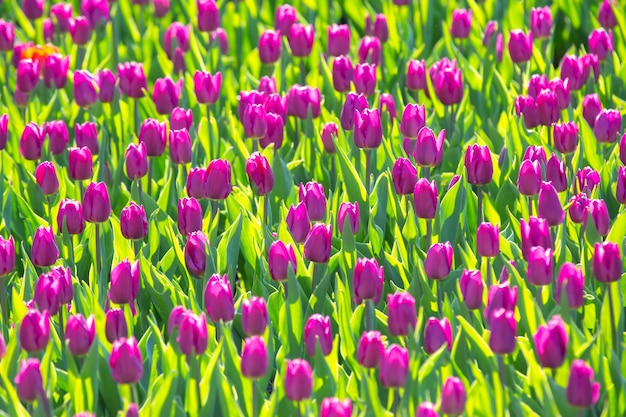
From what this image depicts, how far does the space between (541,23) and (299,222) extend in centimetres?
207

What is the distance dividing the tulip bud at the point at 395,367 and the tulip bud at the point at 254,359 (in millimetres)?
252

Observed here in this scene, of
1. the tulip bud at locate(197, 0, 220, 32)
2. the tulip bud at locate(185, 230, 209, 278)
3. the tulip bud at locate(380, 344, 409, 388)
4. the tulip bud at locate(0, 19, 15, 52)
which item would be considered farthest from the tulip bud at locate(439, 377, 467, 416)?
Answer: the tulip bud at locate(0, 19, 15, 52)

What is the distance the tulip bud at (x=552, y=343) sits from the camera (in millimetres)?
2232

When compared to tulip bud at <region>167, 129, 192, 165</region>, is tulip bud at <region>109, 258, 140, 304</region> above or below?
above

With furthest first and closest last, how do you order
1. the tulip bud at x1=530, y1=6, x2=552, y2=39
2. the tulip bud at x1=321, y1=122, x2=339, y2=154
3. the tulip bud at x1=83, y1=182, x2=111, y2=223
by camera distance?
the tulip bud at x1=530, y1=6, x2=552, y2=39
the tulip bud at x1=321, y1=122, x2=339, y2=154
the tulip bud at x1=83, y1=182, x2=111, y2=223

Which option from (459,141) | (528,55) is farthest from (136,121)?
(528,55)

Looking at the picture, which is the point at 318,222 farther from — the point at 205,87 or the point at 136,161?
the point at 205,87

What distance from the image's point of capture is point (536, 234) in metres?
2.71

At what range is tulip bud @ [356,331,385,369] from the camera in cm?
237

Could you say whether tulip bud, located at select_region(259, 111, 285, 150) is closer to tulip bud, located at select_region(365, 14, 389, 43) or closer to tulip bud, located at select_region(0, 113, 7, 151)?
tulip bud, located at select_region(0, 113, 7, 151)

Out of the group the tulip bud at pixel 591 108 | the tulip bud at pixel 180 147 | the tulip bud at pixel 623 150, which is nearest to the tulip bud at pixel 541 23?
the tulip bud at pixel 591 108

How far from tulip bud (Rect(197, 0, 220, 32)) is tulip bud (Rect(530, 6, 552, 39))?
4.55ft

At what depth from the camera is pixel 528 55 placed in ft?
13.8

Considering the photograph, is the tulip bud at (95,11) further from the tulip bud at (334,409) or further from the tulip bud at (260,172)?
the tulip bud at (334,409)
